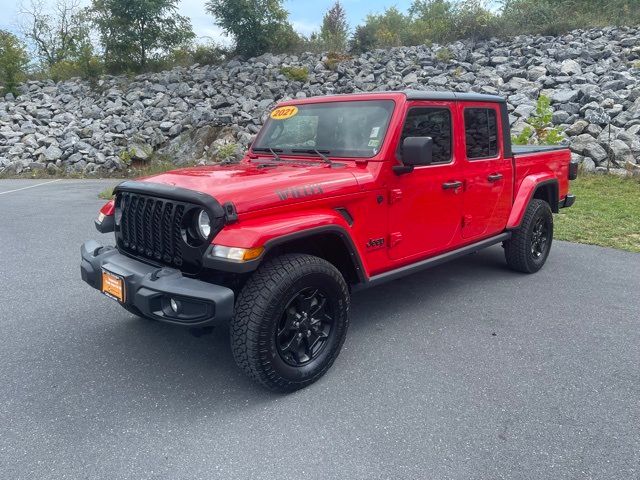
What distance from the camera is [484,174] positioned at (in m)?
4.48

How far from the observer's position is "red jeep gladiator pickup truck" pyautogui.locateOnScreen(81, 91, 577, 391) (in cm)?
283

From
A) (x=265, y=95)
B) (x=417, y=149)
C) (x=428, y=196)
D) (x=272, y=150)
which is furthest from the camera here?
(x=265, y=95)

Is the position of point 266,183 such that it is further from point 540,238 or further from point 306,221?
point 540,238

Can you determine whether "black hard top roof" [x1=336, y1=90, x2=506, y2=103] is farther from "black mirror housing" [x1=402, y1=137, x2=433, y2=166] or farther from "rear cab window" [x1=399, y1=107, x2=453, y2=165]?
"black mirror housing" [x1=402, y1=137, x2=433, y2=166]

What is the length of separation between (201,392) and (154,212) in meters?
1.16

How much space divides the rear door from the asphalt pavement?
696mm

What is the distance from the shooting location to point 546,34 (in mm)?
17969

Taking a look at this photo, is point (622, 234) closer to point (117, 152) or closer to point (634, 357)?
point (634, 357)

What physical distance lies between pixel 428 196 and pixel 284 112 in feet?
4.87

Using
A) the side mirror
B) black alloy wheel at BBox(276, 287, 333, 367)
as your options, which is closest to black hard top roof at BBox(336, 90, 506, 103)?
the side mirror

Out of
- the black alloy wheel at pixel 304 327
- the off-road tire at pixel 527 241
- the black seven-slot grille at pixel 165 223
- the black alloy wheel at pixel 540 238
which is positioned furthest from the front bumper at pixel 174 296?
the black alloy wheel at pixel 540 238

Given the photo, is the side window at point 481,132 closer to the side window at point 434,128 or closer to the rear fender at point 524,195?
the side window at point 434,128

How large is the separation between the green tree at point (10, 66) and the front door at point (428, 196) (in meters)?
20.8

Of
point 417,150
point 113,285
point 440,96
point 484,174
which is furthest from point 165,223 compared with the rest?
point 484,174
